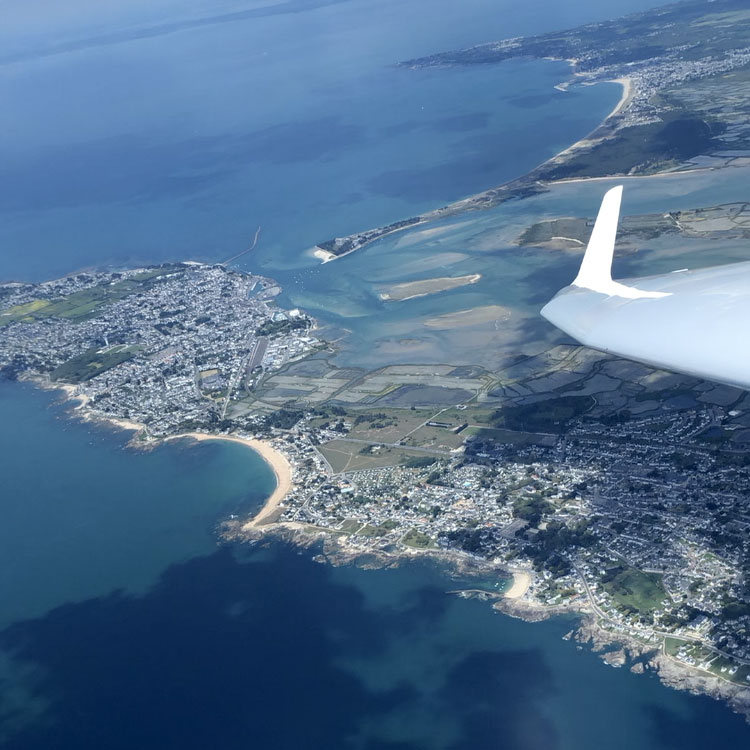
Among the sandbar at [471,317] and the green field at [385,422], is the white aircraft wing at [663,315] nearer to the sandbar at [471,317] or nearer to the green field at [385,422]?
the green field at [385,422]

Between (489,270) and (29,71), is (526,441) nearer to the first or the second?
(489,270)

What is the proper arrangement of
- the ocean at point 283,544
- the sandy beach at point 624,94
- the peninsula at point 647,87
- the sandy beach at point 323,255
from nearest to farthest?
the ocean at point 283,544
the sandy beach at point 323,255
the peninsula at point 647,87
the sandy beach at point 624,94

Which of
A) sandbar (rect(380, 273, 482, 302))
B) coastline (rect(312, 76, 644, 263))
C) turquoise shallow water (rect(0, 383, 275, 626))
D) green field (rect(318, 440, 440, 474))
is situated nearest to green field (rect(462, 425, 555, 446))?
green field (rect(318, 440, 440, 474))

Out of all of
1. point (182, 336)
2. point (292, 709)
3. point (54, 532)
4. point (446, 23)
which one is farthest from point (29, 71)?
point (292, 709)

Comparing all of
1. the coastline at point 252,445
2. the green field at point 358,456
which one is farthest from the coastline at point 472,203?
the green field at point 358,456

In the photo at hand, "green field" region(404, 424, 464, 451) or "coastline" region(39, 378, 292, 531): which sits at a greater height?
"green field" region(404, 424, 464, 451)

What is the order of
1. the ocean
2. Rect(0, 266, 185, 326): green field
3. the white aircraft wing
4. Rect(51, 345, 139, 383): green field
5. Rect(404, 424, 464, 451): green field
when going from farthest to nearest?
1. Rect(0, 266, 185, 326): green field
2. Rect(51, 345, 139, 383): green field
3. Rect(404, 424, 464, 451): green field
4. the ocean
5. the white aircraft wing

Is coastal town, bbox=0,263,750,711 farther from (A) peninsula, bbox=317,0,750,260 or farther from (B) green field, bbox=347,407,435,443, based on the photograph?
(A) peninsula, bbox=317,0,750,260
